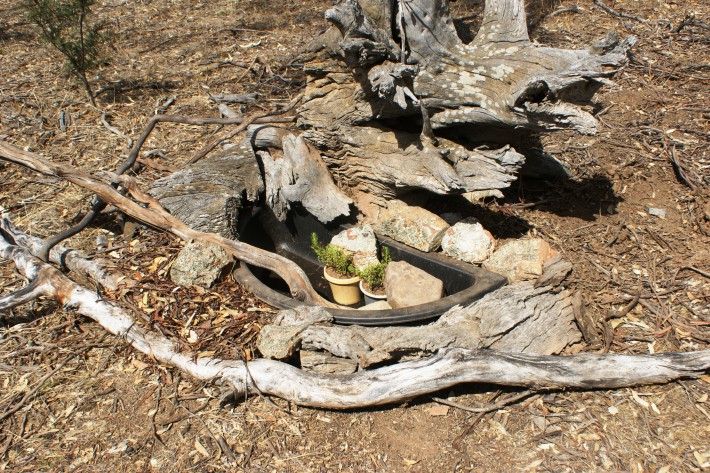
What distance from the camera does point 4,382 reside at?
140 inches

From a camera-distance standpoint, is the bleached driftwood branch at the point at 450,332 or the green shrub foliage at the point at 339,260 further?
the green shrub foliage at the point at 339,260

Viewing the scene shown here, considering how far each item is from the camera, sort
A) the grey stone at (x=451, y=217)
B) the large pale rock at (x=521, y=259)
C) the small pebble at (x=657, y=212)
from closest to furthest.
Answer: the large pale rock at (x=521, y=259)
the grey stone at (x=451, y=217)
the small pebble at (x=657, y=212)

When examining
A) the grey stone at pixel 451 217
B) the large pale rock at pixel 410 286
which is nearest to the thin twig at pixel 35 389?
the large pale rock at pixel 410 286

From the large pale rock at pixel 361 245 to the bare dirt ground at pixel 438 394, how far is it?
76cm

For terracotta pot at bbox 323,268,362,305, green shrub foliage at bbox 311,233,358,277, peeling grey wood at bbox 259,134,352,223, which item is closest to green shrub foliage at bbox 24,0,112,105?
peeling grey wood at bbox 259,134,352,223

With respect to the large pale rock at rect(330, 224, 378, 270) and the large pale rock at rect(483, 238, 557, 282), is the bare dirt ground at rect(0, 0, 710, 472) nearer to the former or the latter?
the large pale rock at rect(483, 238, 557, 282)

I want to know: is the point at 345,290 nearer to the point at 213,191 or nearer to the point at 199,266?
the point at 199,266

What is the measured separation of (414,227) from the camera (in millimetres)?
4160


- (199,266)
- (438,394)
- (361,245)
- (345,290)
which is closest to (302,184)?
(361,245)

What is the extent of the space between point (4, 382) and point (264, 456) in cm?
171

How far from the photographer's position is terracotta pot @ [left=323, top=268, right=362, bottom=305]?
4105 millimetres

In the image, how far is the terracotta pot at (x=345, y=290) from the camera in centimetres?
411

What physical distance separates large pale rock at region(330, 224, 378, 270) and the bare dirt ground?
2.51 ft

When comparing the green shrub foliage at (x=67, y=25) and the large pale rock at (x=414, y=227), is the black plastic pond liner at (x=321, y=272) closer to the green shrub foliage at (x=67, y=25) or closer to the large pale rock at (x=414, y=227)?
the large pale rock at (x=414, y=227)
